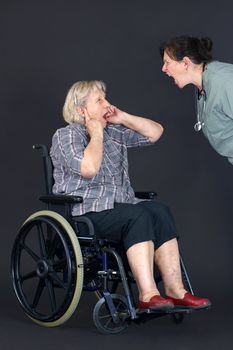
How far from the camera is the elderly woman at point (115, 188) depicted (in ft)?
12.7

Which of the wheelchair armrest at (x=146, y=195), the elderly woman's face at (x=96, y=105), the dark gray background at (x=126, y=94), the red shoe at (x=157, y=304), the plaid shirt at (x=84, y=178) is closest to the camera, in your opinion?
the red shoe at (x=157, y=304)

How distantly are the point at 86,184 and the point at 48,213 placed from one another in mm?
219

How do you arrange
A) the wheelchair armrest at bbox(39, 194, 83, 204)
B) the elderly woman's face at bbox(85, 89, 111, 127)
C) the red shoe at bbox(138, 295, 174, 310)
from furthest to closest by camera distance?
the elderly woman's face at bbox(85, 89, 111, 127) < the wheelchair armrest at bbox(39, 194, 83, 204) < the red shoe at bbox(138, 295, 174, 310)

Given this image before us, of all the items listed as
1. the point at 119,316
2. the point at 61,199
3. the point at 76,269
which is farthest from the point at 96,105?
the point at 119,316

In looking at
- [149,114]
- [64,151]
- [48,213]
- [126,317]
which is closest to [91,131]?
[64,151]

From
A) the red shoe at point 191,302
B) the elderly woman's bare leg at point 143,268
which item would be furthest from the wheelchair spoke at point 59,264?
the red shoe at point 191,302

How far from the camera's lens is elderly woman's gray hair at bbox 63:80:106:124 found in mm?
4168

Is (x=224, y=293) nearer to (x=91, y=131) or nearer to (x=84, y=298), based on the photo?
(x=84, y=298)

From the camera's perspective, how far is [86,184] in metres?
4.08

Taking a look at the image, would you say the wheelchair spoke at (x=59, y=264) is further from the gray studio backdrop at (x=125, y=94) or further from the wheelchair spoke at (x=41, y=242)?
the gray studio backdrop at (x=125, y=94)

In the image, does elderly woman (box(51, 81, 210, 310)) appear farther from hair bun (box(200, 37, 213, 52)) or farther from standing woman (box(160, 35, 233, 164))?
hair bun (box(200, 37, 213, 52))

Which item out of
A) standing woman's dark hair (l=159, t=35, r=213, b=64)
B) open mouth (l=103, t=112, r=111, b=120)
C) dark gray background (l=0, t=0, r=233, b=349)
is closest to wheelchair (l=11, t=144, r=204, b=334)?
open mouth (l=103, t=112, r=111, b=120)

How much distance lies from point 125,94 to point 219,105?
1.29 metres

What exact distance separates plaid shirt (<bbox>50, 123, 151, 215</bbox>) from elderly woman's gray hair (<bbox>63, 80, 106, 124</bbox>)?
0.18ft
